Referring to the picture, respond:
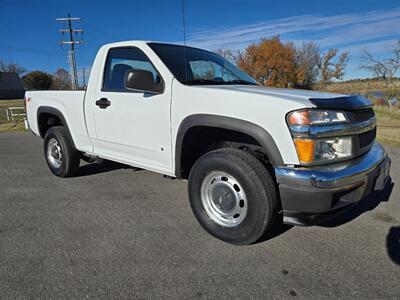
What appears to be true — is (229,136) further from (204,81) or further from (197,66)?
(197,66)

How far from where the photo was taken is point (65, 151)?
4809 mm

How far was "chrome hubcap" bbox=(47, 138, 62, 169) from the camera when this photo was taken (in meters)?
5.10

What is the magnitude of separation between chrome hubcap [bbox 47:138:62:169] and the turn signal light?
156 inches

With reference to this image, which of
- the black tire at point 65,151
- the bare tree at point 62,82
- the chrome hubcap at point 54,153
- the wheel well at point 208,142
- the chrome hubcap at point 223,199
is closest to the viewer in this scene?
the chrome hubcap at point 223,199

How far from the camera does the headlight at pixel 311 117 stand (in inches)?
95.9

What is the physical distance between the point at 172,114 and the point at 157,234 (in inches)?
48.4

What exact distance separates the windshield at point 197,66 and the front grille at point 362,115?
152 centimetres

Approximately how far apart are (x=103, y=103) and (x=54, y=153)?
1.86 m

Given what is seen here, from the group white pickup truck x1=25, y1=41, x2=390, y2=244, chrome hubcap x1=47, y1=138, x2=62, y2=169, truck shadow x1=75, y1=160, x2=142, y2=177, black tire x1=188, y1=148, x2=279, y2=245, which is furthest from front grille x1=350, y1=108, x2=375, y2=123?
chrome hubcap x1=47, y1=138, x2=62, y2=169

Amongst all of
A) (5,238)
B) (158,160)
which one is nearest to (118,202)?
(158,160)

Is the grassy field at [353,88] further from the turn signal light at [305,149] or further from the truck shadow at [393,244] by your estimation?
the turn signal light at [305,149]

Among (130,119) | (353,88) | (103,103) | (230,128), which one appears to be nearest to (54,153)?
(103,103)

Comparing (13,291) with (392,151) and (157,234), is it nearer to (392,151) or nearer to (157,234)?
(157,234)

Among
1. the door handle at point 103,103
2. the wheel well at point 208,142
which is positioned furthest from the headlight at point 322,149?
the door handle at point 103,103
